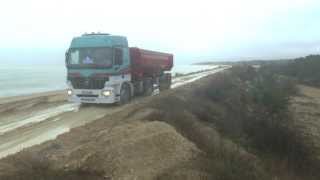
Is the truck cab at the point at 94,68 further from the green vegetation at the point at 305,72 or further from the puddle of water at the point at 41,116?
the green vegetation at the point at 305,72

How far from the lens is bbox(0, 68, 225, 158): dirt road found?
60.4ft

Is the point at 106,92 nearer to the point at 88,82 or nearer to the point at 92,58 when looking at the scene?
the point at 88,82

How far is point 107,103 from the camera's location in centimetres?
2608

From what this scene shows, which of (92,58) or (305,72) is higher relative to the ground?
(92,58)

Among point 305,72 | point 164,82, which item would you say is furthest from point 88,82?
point 305,72

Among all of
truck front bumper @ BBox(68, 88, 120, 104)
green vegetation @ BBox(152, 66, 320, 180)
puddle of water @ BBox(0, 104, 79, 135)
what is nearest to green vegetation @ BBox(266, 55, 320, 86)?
green vegetation @ BBox(152, 66, 320, 180)

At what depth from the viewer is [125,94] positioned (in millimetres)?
27328

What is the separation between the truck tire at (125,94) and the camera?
87.9 ft

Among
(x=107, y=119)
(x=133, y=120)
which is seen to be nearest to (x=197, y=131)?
(x=133, y=120)

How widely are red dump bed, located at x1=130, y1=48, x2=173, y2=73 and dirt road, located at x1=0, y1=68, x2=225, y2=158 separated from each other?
11.1 ft

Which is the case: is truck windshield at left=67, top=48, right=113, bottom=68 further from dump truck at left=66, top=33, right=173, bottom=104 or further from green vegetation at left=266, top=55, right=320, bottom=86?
green vegetation at left=266, top=55, right=320, bottom=86

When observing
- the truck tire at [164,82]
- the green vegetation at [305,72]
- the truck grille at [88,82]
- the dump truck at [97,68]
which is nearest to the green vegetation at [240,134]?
the truck tire at [164,82]

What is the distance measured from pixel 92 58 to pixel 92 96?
1.76 m

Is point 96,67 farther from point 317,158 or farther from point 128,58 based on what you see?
point 317,158
